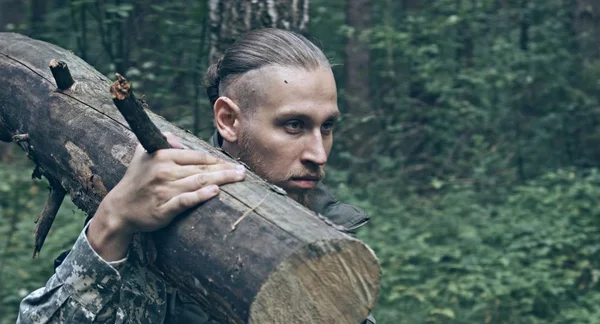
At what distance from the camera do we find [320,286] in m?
2.02

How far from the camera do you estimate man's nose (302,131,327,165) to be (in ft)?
9.20

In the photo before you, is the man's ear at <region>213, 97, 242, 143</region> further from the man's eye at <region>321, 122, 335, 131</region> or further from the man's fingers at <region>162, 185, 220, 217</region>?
the man's fingers at <region>162, 185, 220, 217</region>

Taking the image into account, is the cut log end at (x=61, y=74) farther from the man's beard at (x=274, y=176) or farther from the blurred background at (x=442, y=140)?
the blurred background at (x=442, y=140)

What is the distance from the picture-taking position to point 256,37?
9.97 feet

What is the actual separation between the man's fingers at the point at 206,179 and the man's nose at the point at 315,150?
1.80 ft

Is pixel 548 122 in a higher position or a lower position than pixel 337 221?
lower

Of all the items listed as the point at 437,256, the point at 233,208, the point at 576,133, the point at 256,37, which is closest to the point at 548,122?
the point at 576,133

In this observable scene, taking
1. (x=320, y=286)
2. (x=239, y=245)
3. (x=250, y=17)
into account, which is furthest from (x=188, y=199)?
(x=250, y=17)

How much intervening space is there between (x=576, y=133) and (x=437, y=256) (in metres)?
3.70

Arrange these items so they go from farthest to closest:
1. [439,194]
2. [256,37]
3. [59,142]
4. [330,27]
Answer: [330,27] < [439,194] < [256,37] < [59,142]

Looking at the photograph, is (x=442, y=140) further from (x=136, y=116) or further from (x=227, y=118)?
(x=136, y=116)

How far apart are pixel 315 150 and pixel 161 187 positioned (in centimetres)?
71

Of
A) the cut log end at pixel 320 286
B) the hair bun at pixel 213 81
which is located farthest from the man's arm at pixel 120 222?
the hair bun at pixel 213 81

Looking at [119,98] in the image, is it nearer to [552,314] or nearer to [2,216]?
[552,314]
